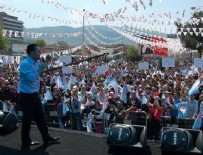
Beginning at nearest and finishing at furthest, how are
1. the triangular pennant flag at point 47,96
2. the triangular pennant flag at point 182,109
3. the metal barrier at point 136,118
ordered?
the metal barrier at point 136,118 < the triangular pennant flag at point 182,109 < the triangular pennant flag at point 47,96

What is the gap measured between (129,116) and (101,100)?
3076mm

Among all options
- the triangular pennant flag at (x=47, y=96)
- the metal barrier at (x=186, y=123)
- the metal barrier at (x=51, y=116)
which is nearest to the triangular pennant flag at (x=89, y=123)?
the metal barrier at (x=51, y=116)

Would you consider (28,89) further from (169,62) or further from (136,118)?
(169,62)

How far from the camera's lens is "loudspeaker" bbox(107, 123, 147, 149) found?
16.1 ft

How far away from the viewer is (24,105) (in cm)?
513

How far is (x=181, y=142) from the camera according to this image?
Result: 4.70 meters

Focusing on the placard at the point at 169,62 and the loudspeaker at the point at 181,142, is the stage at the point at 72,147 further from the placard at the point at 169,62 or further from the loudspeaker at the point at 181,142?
the placard at the point at 169,62

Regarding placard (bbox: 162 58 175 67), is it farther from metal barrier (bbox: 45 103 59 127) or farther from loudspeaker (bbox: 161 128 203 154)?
loudspeaker (bbox: 161 128 203 154)

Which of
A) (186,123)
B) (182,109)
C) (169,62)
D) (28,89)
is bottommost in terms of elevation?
(186,123)

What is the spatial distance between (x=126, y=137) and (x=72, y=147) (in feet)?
2.70

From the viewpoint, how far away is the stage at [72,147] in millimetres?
4879

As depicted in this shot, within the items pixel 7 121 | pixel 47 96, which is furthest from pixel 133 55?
pixel 7 121

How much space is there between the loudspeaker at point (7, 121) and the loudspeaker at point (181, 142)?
267 cm

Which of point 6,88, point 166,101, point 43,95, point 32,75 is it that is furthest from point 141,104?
point 32,75
